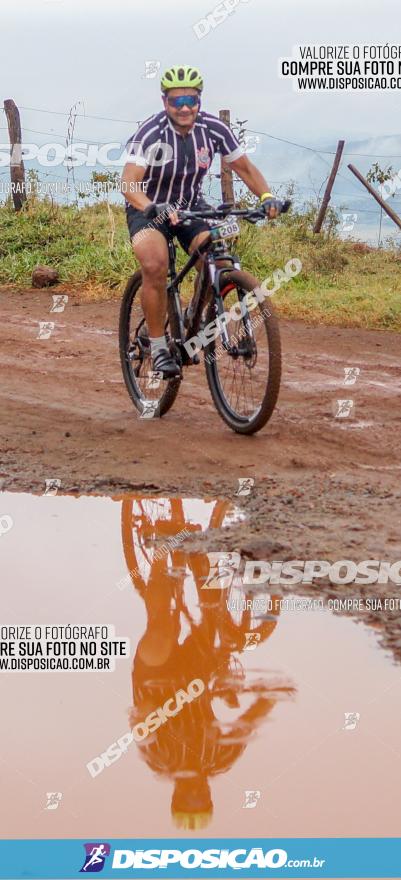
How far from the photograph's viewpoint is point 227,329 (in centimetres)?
645

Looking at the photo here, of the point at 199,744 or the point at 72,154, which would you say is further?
the point at 72,154

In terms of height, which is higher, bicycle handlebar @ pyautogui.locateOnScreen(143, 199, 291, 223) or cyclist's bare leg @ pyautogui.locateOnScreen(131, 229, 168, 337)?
bicycle handlebar @ pyautogui.locateOnScreen(143, 199, 291, 223)

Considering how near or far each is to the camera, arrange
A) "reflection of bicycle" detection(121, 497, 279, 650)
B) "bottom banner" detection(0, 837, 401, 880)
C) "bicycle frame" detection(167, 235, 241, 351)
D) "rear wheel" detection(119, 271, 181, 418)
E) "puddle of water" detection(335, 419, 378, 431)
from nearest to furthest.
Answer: "bottom banner" detection(0, 837, 401, 880), "reflection of bicycle" detection(121, 497, 279, 650), "bicycle frame" detection(167, 235, 241, 351), "puddle of water" detection(335, 419, 378, 431), "rear wheel" detection(119, 271, 181, 418)

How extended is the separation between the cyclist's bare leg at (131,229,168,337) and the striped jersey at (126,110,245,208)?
→ 0.26 m

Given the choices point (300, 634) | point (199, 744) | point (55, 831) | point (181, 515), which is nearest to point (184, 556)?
point (181, 515)

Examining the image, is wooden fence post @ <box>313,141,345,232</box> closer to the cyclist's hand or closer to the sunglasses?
the sunglasses

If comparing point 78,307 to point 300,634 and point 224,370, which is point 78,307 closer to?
point 224,370

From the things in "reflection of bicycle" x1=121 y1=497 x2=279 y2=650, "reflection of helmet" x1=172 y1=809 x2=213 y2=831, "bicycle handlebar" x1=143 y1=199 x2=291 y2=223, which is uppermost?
"bicycle handlebar" x1=143 y1=199 x2=291 y2=223

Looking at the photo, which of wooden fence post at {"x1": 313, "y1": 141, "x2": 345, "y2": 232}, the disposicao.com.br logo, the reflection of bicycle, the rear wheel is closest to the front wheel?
the rear wheel

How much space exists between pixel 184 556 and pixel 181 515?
58 centimetres

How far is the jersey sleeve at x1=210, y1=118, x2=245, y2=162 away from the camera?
21.2ft

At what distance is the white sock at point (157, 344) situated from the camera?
6.73 m

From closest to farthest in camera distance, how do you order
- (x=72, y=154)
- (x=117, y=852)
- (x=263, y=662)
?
(x=117, y=852) → (x=263, y=662) → (x=72, y=154)

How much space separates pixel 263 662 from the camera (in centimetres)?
379
